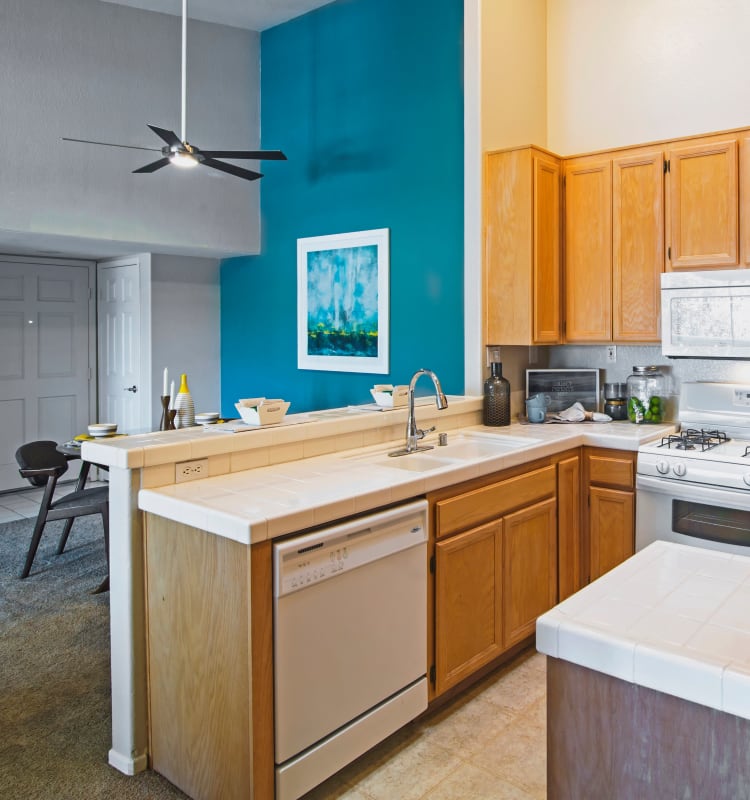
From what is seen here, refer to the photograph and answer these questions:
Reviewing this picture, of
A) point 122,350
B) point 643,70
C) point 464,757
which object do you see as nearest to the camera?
point 464,757

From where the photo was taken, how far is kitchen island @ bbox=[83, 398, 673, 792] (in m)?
1.99

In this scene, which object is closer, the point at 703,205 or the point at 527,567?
the point at 527,567

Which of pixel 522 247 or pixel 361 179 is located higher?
pixel 361 179

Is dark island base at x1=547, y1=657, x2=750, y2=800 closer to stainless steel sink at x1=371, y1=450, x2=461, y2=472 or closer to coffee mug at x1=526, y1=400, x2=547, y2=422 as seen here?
stainless steel sink at x1=371, y1=450, x2=461, y2=472

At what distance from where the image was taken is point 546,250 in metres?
3.70

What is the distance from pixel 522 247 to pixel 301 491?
201 centimetres

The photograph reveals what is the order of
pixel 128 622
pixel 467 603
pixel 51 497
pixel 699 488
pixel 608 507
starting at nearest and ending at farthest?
pixel 128 622, pixel 467 603, pixel 699 488, pixel 608 507, pixel 51 497

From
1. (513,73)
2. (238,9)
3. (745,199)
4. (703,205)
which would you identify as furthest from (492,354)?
(238,9)

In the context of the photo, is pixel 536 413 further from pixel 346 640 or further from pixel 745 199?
pixel 346 640

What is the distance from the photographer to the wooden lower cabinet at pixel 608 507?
3285mm

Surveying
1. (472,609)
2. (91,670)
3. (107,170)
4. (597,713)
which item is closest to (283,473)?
(472,609)

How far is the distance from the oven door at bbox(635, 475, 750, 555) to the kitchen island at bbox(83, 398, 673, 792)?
0.81 meters

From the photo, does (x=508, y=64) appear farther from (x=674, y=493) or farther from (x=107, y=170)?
(x=107, y=170)

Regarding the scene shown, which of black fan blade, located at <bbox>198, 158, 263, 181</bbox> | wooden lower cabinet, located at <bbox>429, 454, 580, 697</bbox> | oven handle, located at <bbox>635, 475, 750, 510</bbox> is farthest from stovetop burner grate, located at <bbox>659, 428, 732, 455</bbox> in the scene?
black fan blade, located at <bbox>198, 158, 263, 181</bbox>
